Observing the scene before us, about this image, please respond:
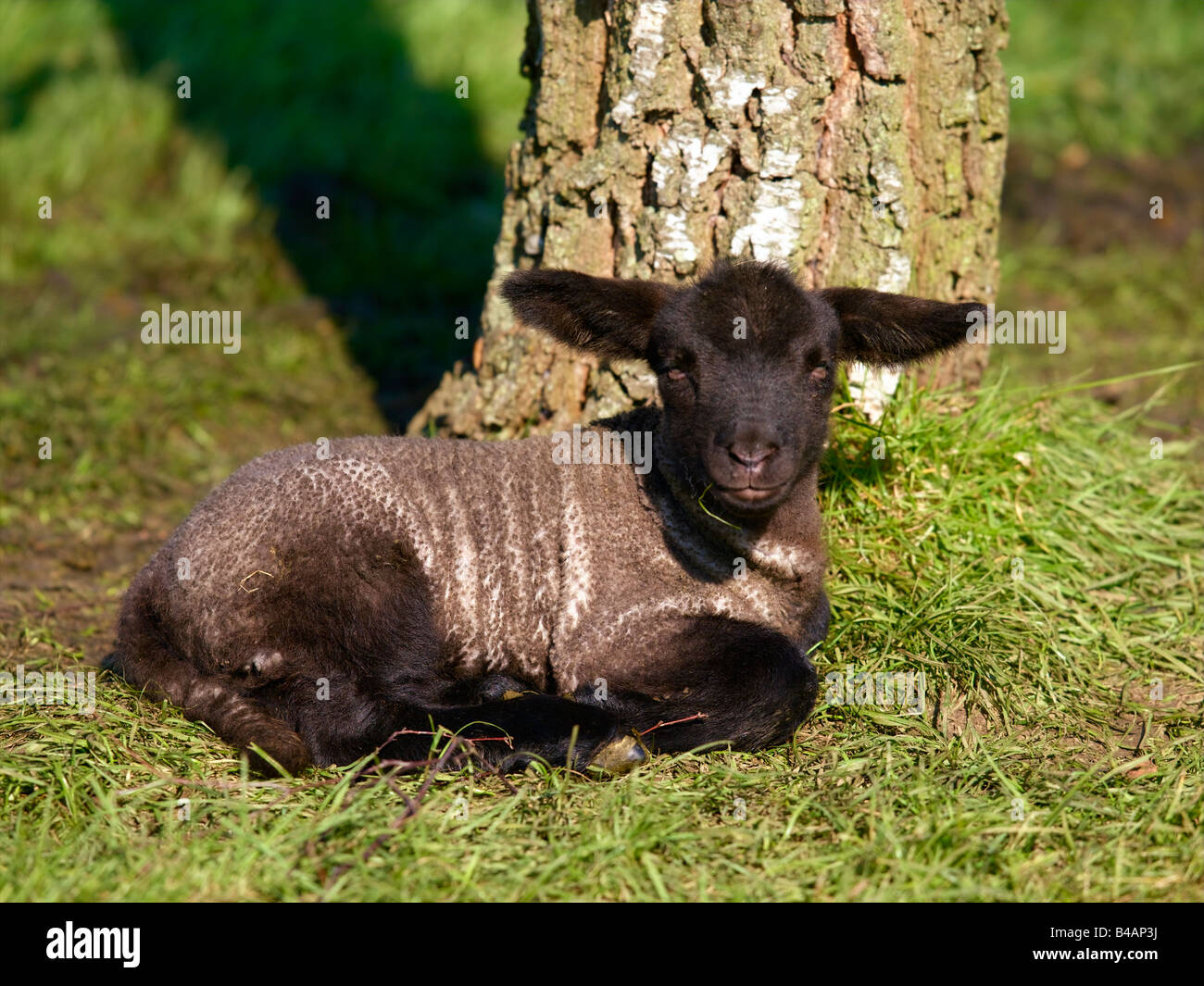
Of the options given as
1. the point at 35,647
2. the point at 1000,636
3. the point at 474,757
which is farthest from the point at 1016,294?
the point at 35,647

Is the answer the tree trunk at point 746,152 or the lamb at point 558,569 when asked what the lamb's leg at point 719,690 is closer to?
the lamb at point 558,569

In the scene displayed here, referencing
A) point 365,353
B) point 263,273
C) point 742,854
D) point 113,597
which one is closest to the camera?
point 742,854

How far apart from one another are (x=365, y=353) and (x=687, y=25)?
3.80 meters

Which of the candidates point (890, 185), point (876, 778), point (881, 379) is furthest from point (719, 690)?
point (890, 185)

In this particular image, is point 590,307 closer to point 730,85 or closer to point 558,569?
point 558,569

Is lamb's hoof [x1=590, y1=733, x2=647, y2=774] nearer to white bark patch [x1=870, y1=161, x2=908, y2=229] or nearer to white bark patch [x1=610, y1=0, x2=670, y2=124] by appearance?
white bark patch [x1=870, y1=161, x2=908, y2=229]

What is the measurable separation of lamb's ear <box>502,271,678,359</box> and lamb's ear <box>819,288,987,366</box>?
2.46 ft

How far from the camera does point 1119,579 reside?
5730mm

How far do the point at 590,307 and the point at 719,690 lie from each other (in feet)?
5.37

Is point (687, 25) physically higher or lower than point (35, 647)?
higher

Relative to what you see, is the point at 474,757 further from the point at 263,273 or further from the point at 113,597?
the point at 263,273

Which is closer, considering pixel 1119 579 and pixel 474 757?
pixel 474 757

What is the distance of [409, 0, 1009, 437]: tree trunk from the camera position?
5613 millimetres
